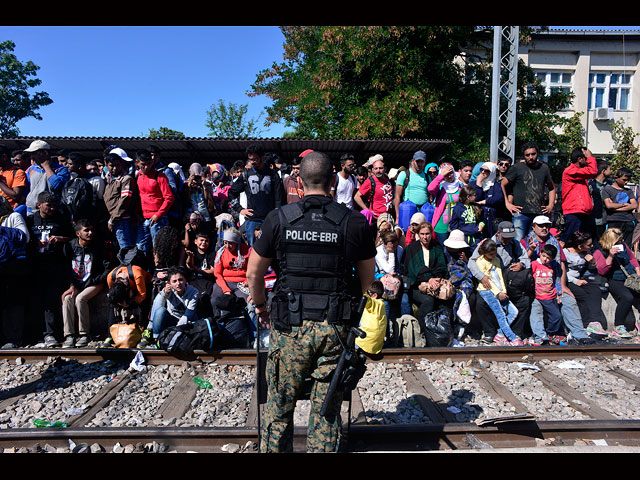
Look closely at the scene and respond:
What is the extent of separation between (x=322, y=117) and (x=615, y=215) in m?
12.6

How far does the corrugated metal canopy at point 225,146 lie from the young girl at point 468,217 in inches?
215

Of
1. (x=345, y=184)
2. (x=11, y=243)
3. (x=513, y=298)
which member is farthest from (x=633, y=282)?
(x=11, y=243)

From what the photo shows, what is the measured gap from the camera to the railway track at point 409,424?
4074mm

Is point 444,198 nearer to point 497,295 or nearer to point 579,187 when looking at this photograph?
point 497,295

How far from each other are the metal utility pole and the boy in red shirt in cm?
1127

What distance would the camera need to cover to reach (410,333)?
656cm

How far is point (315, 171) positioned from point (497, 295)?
5.06 metres

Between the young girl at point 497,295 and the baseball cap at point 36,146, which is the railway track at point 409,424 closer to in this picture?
the young girl at point 497,295

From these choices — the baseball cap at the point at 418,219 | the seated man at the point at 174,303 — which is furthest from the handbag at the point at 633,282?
the seated man at the point at 174,303
